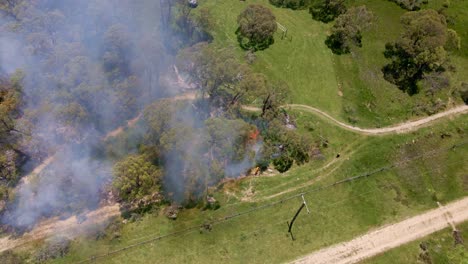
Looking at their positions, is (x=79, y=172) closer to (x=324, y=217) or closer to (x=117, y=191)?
(x=117, y=191)

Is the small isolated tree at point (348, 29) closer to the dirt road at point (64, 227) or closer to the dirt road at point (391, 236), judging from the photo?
the dirt road at point (391, 236)

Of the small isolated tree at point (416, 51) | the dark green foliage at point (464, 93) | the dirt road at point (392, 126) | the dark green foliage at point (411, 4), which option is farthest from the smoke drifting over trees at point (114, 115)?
the dark green foliage at point (411, 4)

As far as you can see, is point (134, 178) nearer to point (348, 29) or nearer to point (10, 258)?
point (10, 258)

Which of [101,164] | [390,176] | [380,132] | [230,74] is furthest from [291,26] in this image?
[101,164]

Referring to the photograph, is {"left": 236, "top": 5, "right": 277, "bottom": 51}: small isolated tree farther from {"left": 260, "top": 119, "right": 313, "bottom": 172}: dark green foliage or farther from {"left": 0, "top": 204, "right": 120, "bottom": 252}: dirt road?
{"left": 0, "top": 204, "right": 120, "bottom": 252}: dirt road

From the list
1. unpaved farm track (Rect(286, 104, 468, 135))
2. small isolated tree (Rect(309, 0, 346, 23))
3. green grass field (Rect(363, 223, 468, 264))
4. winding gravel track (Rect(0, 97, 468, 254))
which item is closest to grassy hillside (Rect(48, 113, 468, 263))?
winding gravel track (Rect(0, 97, 468, 254))
